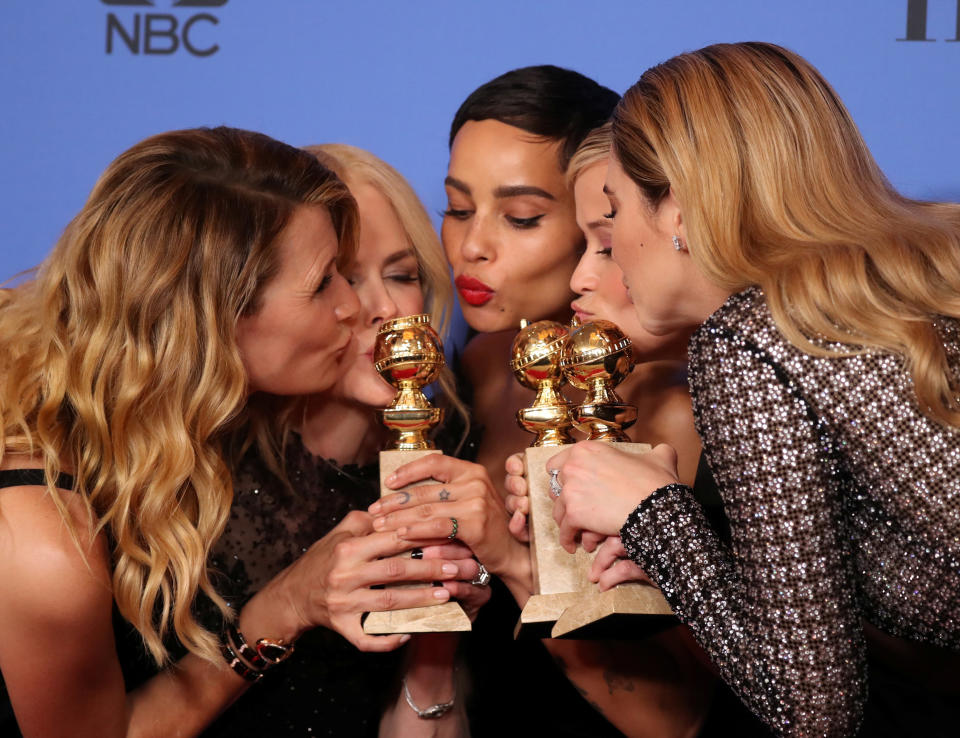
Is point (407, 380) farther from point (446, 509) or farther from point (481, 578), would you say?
point (481, 578)

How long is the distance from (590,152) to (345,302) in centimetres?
53

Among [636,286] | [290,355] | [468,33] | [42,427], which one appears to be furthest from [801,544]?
[468,33]

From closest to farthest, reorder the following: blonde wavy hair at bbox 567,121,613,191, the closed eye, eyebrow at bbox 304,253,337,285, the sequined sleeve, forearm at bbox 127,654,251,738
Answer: the sequined sleeve < forearm at bbox 127,654,251,738 < eyebrow at bbox 304,253,337,285 < blonde wavy hair at bbox 567,121,613,191 < the closed eye

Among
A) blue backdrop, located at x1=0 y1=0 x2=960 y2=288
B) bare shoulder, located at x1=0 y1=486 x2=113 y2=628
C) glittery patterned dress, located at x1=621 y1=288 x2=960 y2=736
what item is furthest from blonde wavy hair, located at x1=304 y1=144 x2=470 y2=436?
glittery patterned dress, located at x1=621 y1=288 x2=960 y2=736

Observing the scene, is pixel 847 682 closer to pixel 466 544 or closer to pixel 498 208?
pixel 466 544

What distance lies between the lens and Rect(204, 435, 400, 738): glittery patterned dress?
1.90m

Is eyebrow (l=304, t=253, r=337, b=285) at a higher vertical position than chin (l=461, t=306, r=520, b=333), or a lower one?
higher

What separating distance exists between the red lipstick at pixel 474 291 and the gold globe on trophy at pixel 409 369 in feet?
1.62

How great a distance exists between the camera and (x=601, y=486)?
56.1 inches

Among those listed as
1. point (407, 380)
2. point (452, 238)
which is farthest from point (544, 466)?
point (452, 238)

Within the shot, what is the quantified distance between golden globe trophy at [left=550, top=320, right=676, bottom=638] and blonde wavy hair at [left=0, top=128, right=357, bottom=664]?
570mm

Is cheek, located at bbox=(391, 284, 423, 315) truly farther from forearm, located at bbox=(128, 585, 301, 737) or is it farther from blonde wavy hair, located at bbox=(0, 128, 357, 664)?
forearm, located at bbox=(128, 585, 301, 737)

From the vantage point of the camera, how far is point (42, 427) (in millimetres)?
1639

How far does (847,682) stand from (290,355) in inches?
40.3
